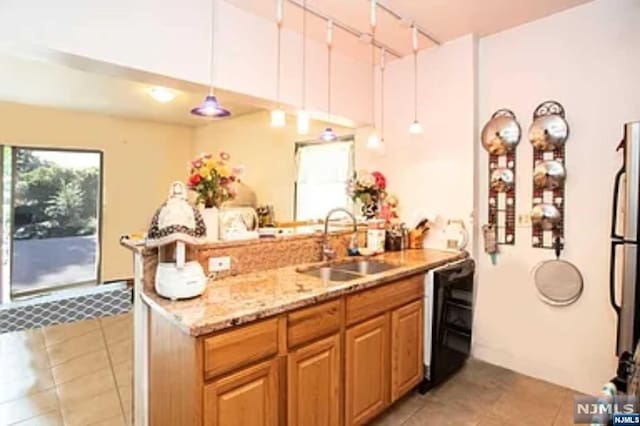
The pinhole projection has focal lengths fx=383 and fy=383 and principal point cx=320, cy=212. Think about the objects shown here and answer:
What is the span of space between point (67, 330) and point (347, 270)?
3.06m

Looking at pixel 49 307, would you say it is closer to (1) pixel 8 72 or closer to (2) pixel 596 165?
(1) pixel 8 72

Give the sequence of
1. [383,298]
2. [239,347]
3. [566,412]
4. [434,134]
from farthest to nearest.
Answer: [434,134] → [566,412] → [383,298] → [239,347]

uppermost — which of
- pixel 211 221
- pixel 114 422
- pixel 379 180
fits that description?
pixel 379 180

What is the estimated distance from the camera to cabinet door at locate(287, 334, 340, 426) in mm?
1815

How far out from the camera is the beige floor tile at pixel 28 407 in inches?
94.5

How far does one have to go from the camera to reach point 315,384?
6.29 feet

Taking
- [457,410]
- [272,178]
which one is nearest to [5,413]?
[457,410]

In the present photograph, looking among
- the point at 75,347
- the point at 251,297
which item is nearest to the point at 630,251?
the point at 251,297

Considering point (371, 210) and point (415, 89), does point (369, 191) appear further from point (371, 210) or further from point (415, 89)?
point (415, 89)

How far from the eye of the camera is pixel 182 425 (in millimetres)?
1586

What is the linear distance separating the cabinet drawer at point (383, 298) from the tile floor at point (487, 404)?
2.32 ft

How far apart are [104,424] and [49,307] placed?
2.78 m

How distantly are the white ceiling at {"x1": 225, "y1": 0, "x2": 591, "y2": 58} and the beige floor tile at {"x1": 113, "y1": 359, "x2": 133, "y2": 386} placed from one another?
2.84 metres

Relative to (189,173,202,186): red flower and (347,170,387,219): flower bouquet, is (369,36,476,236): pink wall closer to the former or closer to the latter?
(347,170,387,219): flower bouquet
